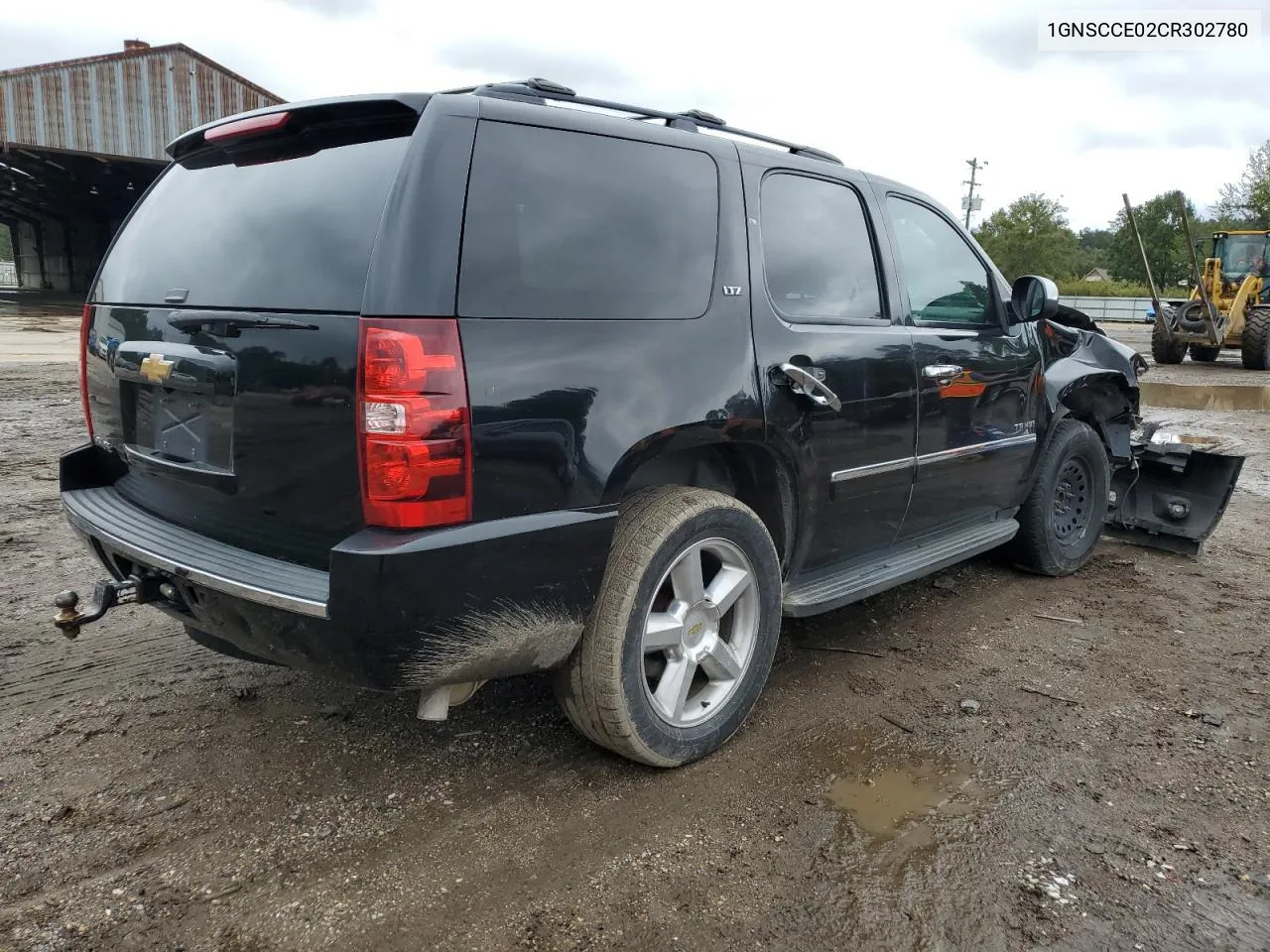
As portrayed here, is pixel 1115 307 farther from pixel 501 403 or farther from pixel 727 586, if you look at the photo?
pixel 501 403

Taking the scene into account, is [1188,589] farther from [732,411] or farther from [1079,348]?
[732,411]

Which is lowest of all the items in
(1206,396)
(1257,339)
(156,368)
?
(1206,396)

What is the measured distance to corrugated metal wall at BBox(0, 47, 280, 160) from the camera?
2247 cm

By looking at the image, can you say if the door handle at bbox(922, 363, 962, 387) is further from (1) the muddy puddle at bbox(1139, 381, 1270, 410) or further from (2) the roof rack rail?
(1) the muddy puddle at bbox(1139, 381, 1270, 410)

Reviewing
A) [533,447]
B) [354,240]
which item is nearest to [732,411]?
[533,447]

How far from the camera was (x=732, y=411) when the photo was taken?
108 inches

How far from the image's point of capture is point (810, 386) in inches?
116

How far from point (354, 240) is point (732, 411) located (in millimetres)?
1153

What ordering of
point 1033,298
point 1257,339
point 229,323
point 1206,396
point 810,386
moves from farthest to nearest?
1. point 1257,339
2. point 1206,396
3. point 1033,298
4. point 810,386
5. point 229,323

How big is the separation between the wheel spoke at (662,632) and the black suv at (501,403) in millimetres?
10

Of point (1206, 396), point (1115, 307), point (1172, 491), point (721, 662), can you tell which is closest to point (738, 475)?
point (721, 662)

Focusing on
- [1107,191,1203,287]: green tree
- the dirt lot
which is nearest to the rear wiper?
the dirt lot

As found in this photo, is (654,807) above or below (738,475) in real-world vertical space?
below

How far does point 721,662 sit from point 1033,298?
2425 millimetres
